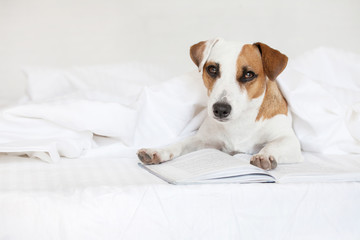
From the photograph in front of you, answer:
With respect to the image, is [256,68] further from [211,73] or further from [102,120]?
[102,120]

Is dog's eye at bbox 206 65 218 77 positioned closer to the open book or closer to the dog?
the dog

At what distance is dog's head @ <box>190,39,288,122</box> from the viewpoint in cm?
166

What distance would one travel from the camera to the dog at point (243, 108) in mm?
1677

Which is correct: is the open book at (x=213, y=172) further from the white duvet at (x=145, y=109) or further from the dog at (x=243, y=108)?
the white duvet at (x=145, y=109)

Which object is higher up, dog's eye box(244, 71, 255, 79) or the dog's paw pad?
dog's eye box(244, 71, 255, 79)

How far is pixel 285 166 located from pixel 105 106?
0.80 meters

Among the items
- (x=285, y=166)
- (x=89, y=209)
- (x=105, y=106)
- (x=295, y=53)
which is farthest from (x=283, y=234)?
(x=295, y=53)

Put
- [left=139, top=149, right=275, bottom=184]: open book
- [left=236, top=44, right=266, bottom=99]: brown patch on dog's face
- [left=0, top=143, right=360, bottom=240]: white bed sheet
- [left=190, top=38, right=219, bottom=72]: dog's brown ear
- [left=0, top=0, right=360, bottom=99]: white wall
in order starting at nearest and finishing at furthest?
[left=0, top=143, right=360, bottom=240]: white bed sheet → [left=139, top=149, right=275, bottom=184]: open book → [left=236, top=44, right=266, bottom=99]: brown patch on dog's face → [left=190, top=38, right=219, bottom=72]: dog's brown ear → [left=0, top=0, right=360, bottom=99]: white wall

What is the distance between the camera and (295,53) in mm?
3570

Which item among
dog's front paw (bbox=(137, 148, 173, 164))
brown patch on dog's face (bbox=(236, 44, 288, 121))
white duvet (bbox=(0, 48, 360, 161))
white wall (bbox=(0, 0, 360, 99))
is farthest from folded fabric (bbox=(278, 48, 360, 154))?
white wall (bbox=(0, 0, 360, 99))

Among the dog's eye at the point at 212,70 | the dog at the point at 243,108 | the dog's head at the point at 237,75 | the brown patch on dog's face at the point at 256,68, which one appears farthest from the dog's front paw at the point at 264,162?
the dog's eye at the point at 212,70

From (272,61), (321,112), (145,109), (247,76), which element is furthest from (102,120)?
(321,112)

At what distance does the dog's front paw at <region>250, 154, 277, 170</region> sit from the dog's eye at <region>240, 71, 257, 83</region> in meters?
0.32

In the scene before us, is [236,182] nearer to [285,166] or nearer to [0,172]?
[285,166]
